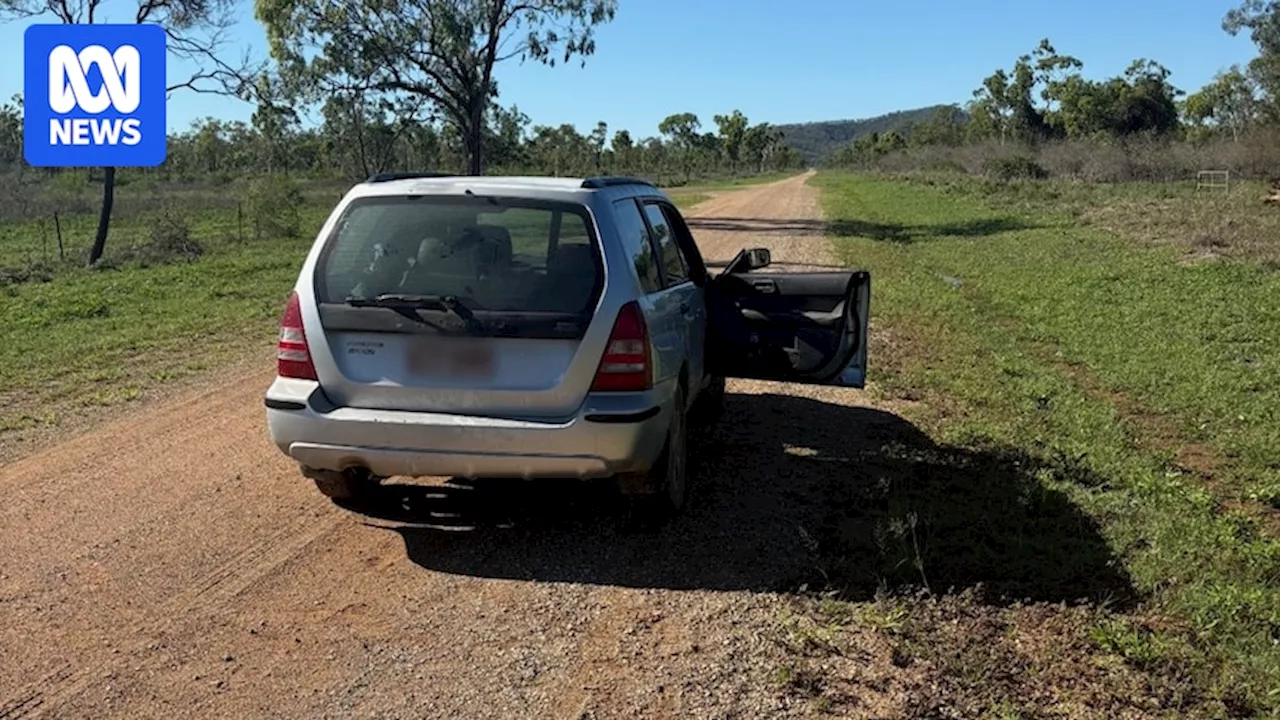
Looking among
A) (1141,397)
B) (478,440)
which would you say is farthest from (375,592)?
(1141,397)

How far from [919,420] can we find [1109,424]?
1.23 meters

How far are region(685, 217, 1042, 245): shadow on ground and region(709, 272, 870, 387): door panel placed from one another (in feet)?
53.2

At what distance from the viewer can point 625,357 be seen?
170 inches

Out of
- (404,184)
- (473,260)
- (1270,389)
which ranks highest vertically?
(404,184)

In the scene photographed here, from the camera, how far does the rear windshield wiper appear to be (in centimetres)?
433

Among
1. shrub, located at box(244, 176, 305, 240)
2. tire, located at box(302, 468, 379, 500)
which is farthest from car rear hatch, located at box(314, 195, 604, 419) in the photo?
shrub, located at box(244, 176, 305, 240)

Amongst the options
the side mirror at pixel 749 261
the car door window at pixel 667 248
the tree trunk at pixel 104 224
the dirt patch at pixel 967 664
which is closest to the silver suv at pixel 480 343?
the car door window at pixel 667 248

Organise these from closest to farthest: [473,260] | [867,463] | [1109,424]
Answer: [473,260] < [867,463] < [1109,424]

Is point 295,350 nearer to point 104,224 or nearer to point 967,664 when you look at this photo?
point 967,664

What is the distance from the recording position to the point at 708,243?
68.6ft

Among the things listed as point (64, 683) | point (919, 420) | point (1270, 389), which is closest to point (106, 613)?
point (64, 683)

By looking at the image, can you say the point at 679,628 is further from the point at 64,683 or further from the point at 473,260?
the point at 64,683

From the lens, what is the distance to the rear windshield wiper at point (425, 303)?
4.33m

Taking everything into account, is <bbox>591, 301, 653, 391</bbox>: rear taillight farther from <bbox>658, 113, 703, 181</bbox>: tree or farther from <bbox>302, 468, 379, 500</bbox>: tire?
<bbox>658, 113, 703, 181</bbox>: tree
